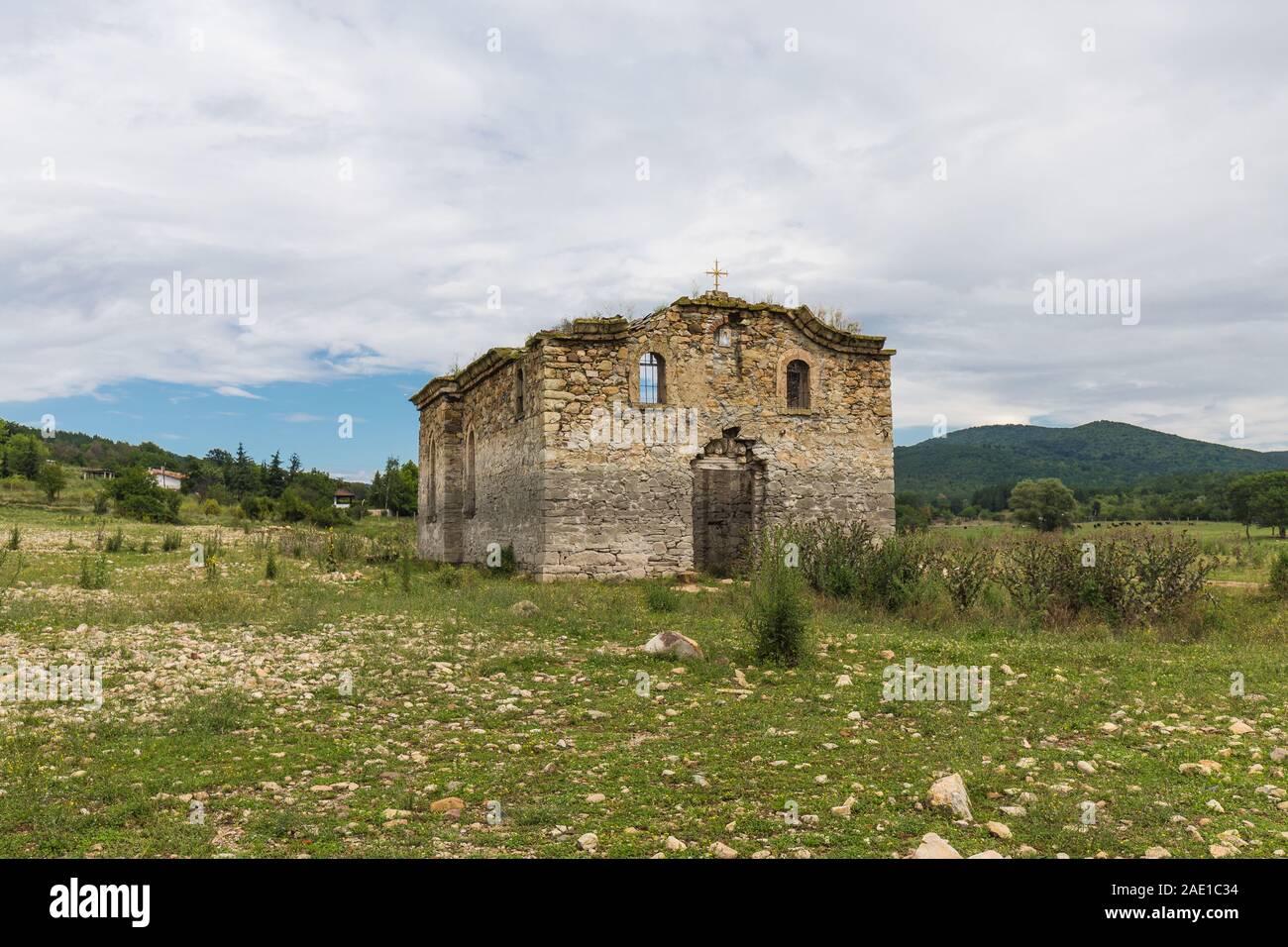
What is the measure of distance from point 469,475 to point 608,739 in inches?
698

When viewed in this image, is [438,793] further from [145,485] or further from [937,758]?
[145,485]

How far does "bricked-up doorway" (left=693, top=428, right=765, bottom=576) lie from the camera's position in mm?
18906

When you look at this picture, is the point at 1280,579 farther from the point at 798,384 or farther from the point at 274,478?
the point at 274,478

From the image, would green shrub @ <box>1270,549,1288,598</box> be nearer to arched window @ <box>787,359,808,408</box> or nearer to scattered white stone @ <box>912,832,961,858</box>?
arched window @ <box>787,359,808,408</box>

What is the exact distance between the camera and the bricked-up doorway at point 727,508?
18.9 metres

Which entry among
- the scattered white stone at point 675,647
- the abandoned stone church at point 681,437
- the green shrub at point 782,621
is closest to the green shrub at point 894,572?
the green shrub at point 782,621

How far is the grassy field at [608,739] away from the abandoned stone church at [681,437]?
554 centimetres

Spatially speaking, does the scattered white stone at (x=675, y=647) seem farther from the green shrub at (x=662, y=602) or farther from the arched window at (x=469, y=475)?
the arched window at (x=469, y=475)

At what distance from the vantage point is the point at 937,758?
5.95 metres

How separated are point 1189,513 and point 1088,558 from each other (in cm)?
3600

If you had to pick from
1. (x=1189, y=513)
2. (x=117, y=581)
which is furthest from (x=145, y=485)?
(x=1189, y=513)

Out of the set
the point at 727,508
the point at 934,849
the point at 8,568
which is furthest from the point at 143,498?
the point at 934,849

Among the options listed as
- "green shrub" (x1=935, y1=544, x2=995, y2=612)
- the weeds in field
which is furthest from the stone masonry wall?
the weeds in field

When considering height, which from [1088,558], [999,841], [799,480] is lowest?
[999,841]
